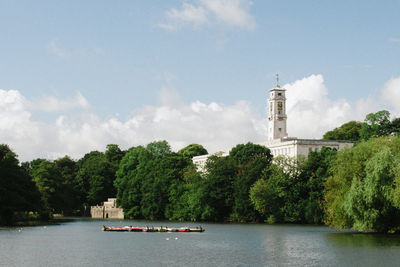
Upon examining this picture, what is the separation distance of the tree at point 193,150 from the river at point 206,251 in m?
112

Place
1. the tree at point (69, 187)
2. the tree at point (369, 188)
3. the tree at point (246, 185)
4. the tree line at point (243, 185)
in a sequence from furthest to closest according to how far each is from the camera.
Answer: the tree at point (69, 187), the tree at point (246, 185), the tree line at point (243, 185), the tree at point (369, 188)

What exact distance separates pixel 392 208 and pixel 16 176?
4815 cm

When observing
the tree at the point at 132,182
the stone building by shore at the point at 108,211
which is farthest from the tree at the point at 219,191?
the stone building by shore at the point at 108,211

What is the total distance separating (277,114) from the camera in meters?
152

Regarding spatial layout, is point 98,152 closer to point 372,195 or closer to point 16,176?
point 16,176

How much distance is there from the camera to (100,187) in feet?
518

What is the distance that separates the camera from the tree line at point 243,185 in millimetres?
58531

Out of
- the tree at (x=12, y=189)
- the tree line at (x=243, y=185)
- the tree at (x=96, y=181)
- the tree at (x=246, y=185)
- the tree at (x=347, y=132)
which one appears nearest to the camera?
the tree line at (x=243, y=185)

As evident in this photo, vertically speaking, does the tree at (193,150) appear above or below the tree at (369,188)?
above

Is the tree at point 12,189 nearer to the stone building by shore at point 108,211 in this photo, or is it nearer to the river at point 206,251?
the river at point 206,251

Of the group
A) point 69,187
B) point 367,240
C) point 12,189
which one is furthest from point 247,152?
point 367,240

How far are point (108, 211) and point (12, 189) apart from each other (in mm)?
68111

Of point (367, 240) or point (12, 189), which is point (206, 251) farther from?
point (12, 189)

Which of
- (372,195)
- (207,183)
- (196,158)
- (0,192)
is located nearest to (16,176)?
(0,192)
